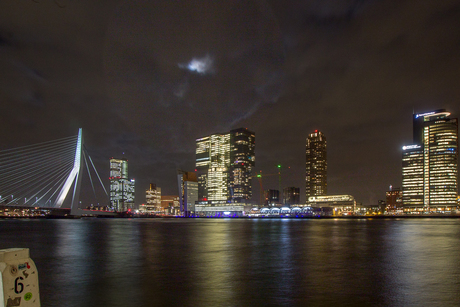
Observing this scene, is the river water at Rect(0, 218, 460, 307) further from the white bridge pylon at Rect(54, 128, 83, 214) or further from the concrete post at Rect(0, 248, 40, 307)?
the white bridge pylon at Rect(54, 128, 83, 214)

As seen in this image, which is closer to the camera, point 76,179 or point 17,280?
point 17,280

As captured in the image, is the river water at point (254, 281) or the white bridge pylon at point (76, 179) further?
the white bridge pylon at point (76, 179)

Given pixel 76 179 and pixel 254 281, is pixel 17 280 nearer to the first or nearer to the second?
pixel 254 281

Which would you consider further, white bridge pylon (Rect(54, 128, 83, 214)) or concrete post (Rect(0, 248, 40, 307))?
white bridge pylon (Rect(54, 128, 83, 214))

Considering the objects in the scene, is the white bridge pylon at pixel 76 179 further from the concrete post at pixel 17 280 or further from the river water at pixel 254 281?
the concrete post at pixel 17 280

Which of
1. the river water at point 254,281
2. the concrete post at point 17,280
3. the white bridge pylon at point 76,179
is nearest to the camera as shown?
the concrete post at point 17,280

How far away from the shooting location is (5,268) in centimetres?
495

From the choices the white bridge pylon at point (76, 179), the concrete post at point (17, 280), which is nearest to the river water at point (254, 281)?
the concrete post at point (17, 280)

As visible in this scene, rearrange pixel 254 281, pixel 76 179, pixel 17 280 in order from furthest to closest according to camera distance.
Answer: pixel 76 179
pixel 254 281
pixel 17 280

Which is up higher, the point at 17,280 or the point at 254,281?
the point at 17,280

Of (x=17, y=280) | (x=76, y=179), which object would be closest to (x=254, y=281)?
(x=17, y=280)

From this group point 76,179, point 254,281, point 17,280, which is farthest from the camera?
point 76,179

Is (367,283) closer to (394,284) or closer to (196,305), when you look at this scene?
(394,284)

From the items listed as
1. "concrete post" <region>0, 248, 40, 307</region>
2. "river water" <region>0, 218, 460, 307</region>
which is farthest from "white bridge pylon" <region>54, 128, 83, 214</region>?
"concrete post" <region>0, 248, 40, 307</region>
